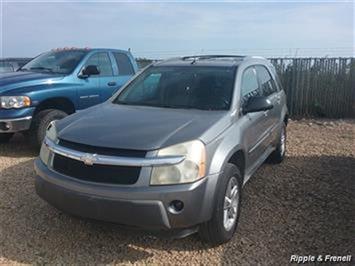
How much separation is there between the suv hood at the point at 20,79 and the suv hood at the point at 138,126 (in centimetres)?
254

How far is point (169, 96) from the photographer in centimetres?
483

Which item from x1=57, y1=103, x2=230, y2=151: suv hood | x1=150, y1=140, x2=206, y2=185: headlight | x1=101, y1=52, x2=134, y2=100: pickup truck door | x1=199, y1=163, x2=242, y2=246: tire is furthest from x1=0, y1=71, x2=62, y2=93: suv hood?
x1=199, y1=163, x2=242, y2=246: tire

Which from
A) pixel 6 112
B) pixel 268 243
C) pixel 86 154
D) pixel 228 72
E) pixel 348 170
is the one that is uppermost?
pixel 228 72

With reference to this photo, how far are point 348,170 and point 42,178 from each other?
451 cm

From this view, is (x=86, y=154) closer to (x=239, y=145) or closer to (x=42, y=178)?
(x=42, y=178)

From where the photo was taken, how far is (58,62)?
25.5ft

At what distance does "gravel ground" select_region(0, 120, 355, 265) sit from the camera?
374 cm

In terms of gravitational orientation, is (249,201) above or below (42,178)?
below

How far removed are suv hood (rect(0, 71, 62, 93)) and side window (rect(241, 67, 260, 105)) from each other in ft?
11.4

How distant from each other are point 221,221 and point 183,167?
66 centimetres

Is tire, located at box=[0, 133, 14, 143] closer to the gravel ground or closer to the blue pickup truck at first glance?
the blue pickup truck

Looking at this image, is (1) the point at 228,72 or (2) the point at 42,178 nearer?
(2) the point at 42,178

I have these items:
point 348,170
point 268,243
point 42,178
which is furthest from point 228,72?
point 348,170

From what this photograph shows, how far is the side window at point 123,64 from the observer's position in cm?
844
